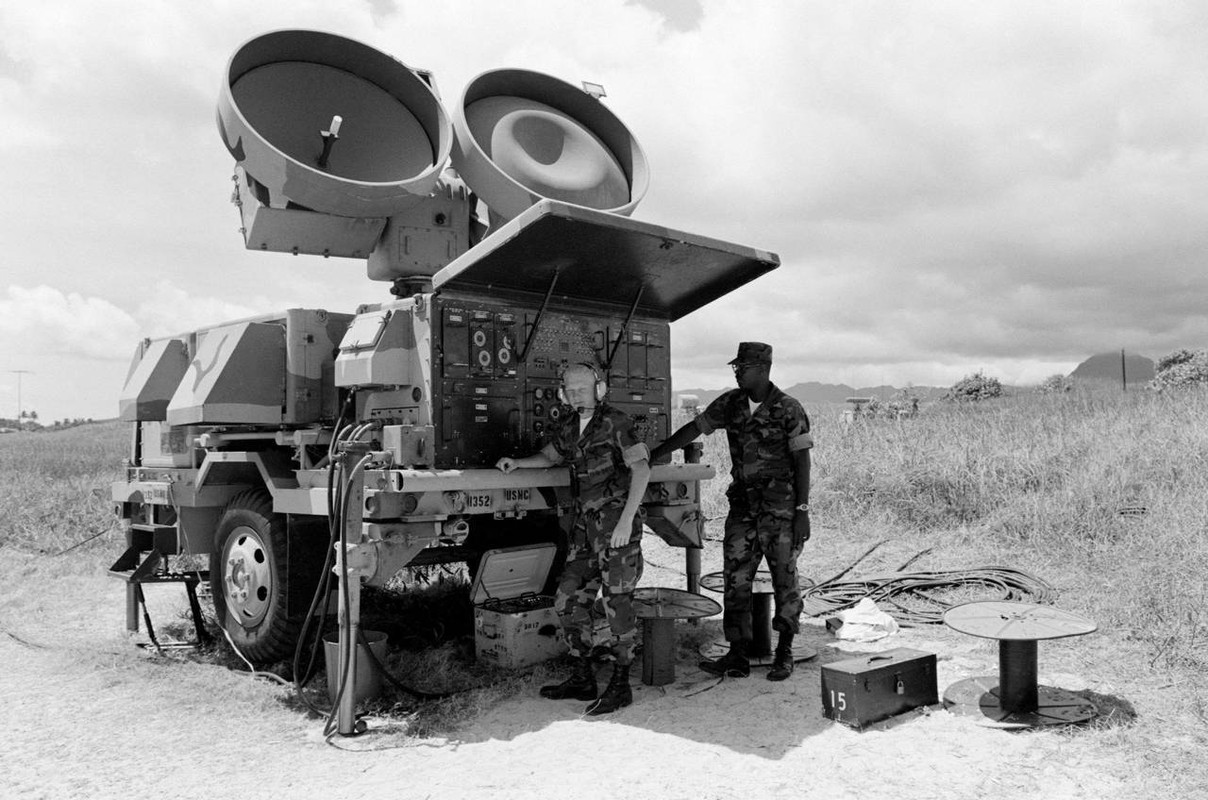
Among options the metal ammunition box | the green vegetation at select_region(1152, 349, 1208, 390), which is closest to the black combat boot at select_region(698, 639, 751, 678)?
the metal ammunition box

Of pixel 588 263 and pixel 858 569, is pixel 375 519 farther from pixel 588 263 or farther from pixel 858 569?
pixel 858 569

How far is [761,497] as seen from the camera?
19.1ft

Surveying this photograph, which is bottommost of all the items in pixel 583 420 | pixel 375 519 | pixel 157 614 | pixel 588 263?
pixel 157 614

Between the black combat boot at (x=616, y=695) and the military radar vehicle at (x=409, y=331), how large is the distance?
3.56 ft

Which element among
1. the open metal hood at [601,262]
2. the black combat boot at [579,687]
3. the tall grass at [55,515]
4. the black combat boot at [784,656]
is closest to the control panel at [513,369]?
the open metal hood at [601,262]

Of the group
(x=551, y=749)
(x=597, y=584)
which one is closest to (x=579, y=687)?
(x=597, y=584)

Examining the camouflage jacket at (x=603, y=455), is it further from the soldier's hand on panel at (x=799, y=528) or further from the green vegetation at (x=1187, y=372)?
the green vegetation at (x=1187, y=372)

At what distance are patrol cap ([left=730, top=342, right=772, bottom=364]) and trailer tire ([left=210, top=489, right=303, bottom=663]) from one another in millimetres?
3004

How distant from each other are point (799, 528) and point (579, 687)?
1585 millimetres

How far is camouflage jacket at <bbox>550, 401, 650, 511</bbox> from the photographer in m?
5.33

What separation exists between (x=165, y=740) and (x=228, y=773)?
698 mm

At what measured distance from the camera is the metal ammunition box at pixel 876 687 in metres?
4.75

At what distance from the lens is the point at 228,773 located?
4480mm

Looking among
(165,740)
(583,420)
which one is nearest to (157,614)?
(165,740)
